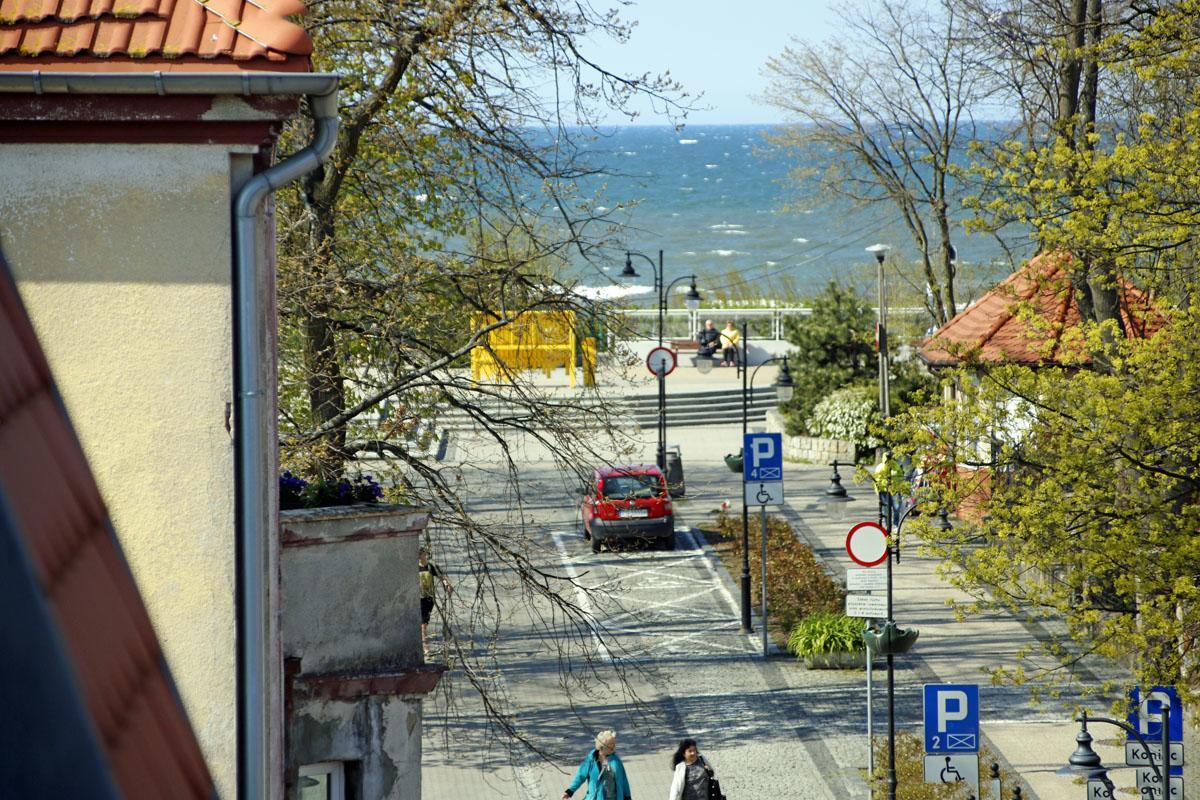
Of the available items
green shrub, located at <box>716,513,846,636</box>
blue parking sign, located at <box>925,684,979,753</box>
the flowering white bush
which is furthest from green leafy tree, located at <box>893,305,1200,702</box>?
the flowering white bush

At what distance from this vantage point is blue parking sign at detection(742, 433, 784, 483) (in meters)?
19.8

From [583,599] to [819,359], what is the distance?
42.5 ft

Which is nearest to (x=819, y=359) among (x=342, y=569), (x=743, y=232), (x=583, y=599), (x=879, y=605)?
(x=583, y=599)

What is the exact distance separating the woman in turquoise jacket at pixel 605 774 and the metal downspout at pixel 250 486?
667 cm

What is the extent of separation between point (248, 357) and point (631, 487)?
20469mm

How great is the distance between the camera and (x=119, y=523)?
17.8 ft

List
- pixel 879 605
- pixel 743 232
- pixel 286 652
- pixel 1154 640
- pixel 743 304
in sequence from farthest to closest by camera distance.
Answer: pixel 743 232
pixel 743 304
pixel 879 605
pixel 1154 640
pixel 286 652

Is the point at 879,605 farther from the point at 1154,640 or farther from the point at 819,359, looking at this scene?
the point at 819,359

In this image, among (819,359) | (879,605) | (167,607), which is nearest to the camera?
(167,607)

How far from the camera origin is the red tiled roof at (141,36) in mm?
5418

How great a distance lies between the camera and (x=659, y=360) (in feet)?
95.8

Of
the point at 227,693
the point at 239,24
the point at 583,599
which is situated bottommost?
the point at 583,599

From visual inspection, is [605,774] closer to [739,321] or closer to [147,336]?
[147,336]

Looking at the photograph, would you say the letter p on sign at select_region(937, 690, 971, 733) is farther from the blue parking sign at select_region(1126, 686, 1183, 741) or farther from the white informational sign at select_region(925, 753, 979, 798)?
the blue parking sign at select_region(1126, 686, 1183, 741)
